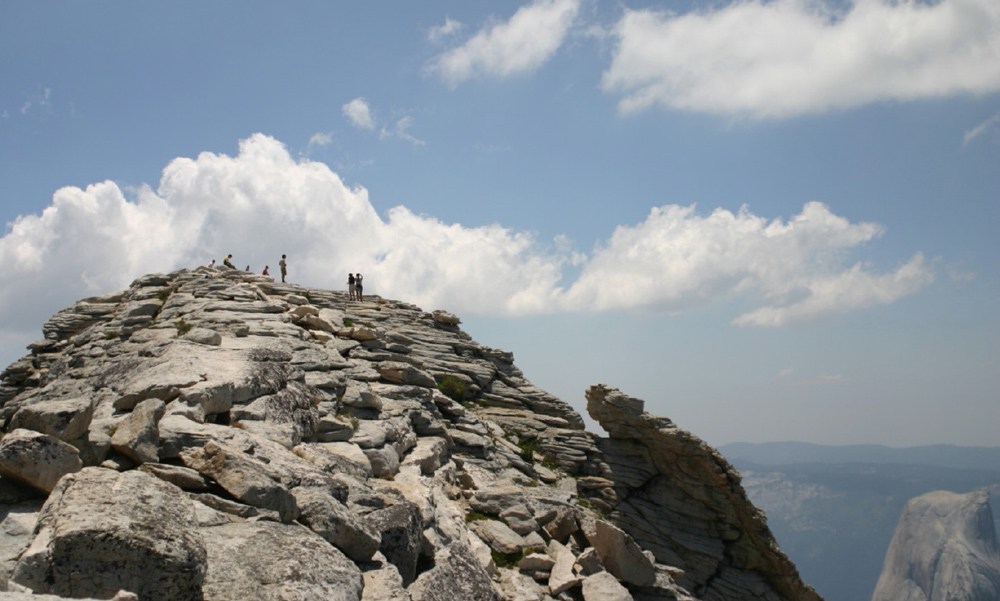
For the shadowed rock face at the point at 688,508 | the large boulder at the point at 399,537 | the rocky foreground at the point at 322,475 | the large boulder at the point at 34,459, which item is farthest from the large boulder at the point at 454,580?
the shadowed rock face at the point at 688,508

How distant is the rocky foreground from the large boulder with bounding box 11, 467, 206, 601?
1.0 inches

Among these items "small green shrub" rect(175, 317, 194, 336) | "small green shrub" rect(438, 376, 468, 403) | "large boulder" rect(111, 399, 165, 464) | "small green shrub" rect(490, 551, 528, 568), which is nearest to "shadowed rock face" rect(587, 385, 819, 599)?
"small green shrub" rect(438, 376, 468, 403)

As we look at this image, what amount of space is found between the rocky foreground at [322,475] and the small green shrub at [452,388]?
171 mm

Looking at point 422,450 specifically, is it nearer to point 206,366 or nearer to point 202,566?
point 206,366

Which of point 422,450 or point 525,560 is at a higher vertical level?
point 422,450

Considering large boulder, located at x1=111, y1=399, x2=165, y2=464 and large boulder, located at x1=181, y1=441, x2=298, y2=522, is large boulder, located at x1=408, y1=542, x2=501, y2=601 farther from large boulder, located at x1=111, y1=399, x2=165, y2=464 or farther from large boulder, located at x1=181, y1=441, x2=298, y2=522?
large boulder, located at x1=111, y1=399, x2=165, y2=464

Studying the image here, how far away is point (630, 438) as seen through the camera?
4147 cm

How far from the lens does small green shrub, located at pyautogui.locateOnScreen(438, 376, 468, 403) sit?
37.5 meters

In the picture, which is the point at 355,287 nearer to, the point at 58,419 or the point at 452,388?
the point at 452,388

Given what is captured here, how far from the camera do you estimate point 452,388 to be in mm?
37812

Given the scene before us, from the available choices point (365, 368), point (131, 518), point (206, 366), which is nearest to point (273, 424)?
point (206, 366)

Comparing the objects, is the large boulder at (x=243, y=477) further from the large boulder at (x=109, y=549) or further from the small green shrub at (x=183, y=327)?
the small green shrub at (x=183, y=327)

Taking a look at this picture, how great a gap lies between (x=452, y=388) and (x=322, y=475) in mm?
24317

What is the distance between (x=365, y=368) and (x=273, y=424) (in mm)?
12237
